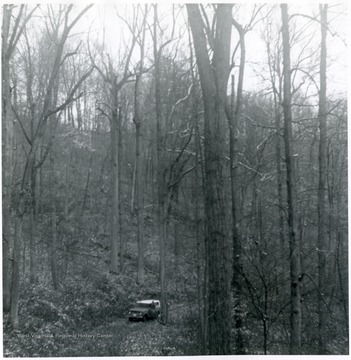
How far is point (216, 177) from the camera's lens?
17.4ft

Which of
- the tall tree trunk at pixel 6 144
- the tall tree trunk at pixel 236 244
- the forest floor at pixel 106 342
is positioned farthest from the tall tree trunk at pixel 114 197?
the tall tree trunk at pixel 6 144

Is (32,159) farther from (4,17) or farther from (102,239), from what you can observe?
(102,239)

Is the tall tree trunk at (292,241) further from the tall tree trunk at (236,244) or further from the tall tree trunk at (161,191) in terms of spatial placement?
the tall tree trunk at (161,191)

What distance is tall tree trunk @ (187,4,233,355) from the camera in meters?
5.17

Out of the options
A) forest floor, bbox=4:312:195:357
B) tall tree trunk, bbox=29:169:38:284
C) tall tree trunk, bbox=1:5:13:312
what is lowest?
forest floor, bbox=4:312:195:357

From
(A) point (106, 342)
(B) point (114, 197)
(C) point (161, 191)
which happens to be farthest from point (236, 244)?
(B) point (114, 197)

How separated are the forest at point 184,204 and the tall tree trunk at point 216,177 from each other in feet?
0.06

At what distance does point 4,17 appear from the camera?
25.8ft

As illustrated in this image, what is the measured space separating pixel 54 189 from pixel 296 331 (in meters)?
13.2

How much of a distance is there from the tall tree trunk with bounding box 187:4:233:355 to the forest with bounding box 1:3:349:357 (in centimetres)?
2

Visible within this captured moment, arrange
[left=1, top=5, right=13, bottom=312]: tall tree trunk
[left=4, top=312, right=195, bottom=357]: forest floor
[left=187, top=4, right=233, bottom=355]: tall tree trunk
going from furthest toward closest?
[left=1, top=5, right=13, bottom=312]: tall tree trunk → [left=4, top=312, right=195, bottom=357]: forest floor → [left=187, top=4, right=233, bottom=355]: tall tree trunk

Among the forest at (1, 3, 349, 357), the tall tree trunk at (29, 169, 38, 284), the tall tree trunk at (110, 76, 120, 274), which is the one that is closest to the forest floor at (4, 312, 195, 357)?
the forest at (1, 3, 349, 357)

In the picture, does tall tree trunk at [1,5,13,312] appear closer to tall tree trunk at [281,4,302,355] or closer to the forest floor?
the forest floor

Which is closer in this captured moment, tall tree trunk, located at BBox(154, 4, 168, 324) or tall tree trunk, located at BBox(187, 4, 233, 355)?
tall tree trunk, located at BBox(187, 4, 233, 355)
